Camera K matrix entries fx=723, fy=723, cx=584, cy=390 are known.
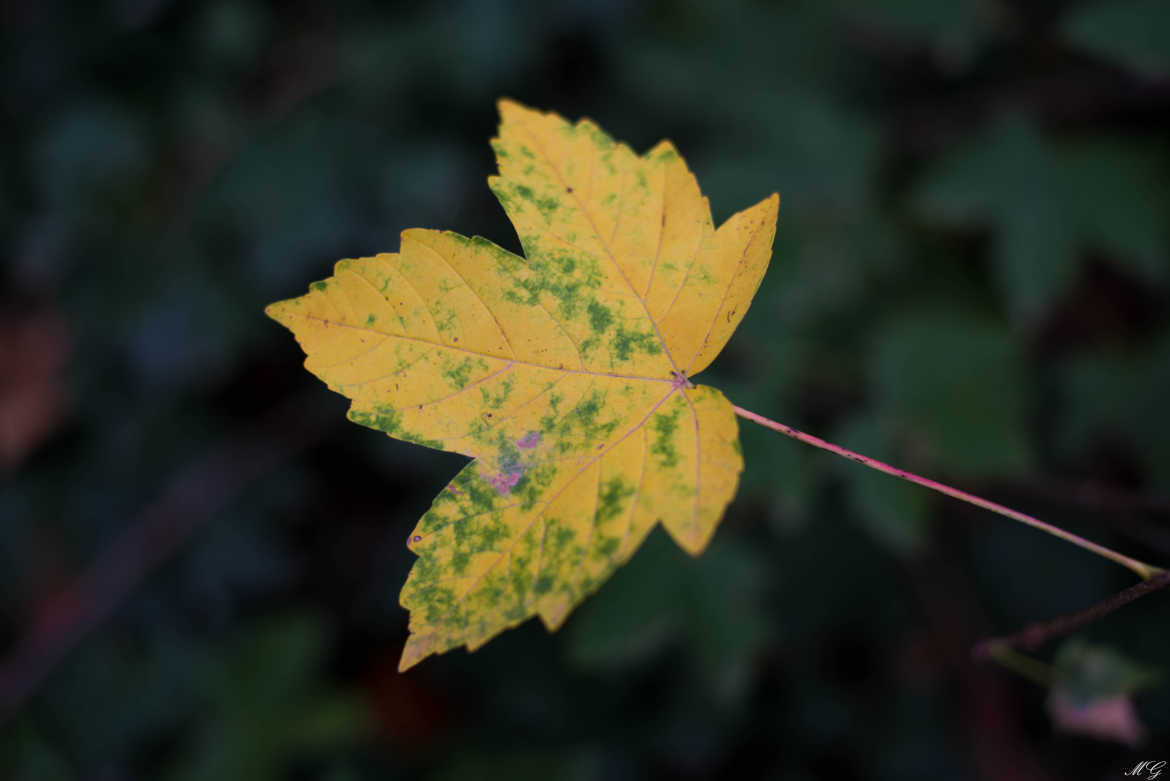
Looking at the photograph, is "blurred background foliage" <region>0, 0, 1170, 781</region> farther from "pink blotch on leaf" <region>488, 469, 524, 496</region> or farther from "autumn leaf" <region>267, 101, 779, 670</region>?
"pink blotch on leaf" <region>488, 469, 524, 496</region>

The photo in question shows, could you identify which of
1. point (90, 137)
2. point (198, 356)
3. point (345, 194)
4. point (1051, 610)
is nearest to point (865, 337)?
point (1051, 610)

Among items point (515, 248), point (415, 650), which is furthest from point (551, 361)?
point (515, 248)

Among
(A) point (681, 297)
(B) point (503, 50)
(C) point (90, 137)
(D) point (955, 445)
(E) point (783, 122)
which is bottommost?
(D) point (955, 445)

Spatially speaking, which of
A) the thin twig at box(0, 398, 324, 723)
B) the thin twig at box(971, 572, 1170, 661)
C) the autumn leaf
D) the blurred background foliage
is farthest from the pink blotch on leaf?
the thin twig at box(0, 398, 324, 723)

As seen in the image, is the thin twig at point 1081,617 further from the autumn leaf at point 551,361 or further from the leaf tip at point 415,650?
the leaf tip at point 415,650

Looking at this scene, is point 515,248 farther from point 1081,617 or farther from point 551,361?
point 1081,617

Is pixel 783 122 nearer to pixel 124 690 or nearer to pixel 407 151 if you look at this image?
pixel 407 151

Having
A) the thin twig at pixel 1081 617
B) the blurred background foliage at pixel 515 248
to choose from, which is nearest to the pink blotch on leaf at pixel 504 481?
the thin twig at pixel 1081 617
